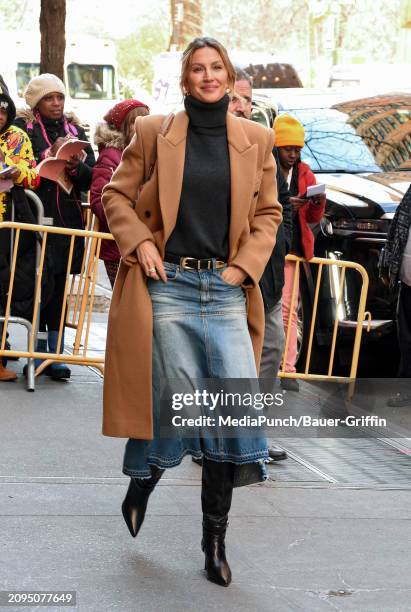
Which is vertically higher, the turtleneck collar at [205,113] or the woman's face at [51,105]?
the turtleneck collar at [205,113]

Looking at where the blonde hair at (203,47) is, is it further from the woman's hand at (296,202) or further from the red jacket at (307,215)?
the red jacket at (307,215)

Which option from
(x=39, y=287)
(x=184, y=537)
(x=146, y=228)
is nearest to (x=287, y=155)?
(x=39, y=287)

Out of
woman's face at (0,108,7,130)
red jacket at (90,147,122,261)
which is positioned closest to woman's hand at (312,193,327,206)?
red jacket at (90,147,122,261)

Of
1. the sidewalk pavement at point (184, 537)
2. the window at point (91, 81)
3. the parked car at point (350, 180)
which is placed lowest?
the window at point (91, 81)

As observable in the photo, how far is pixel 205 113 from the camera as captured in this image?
5035 mm

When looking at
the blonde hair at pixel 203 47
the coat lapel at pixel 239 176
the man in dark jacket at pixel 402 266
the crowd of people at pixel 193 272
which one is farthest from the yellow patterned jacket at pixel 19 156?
the coat lapel at pixel 239 176

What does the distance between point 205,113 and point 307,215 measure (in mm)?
3217

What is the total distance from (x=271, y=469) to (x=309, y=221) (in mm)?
1962

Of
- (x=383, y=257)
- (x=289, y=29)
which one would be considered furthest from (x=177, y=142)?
(x=289, y=29)

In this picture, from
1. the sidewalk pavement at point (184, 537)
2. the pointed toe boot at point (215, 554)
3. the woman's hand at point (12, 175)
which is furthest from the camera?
the woman's hand at point (12, 175)

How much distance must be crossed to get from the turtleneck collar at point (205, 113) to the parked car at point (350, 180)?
3.68 meters

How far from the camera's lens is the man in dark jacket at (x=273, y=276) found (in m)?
6.37

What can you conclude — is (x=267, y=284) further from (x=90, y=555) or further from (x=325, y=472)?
(x=90, y=555)

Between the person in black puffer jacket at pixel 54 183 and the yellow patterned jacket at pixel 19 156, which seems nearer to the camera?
the yellow patterned jacket at pixel 19 156
